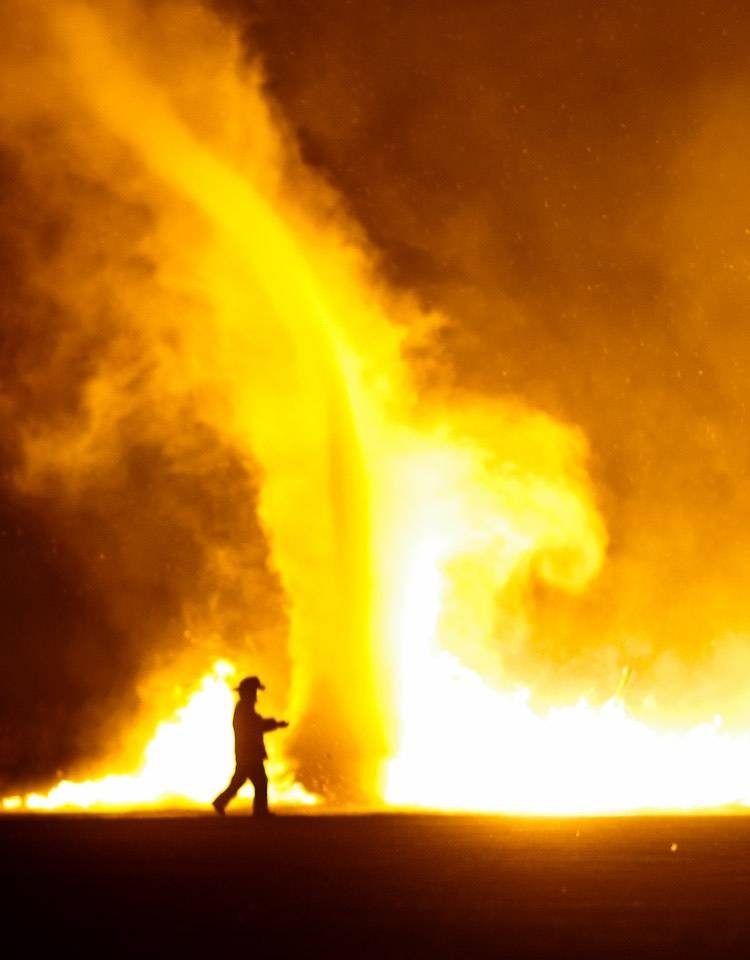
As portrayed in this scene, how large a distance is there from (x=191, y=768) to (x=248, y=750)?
419 cm

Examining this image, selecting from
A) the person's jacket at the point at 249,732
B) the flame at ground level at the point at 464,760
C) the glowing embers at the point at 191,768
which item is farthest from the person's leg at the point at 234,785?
the glowing embers at the point at 191,768

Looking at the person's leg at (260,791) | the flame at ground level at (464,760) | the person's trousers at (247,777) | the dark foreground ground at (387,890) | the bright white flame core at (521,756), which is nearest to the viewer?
the dark foreground ground at (387,890)

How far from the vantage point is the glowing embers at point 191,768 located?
21.0 metres

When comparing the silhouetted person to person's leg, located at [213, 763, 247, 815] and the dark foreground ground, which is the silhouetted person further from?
the dark foreground ground

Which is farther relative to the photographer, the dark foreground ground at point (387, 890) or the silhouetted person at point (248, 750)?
the silhouetted person at point (248, 750)

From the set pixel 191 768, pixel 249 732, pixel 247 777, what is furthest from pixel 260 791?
pixel 191 768

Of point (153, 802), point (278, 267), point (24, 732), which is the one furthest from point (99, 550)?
point (153, 802)

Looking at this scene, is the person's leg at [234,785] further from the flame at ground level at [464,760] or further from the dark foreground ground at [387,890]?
the dark foreground ground at [387,890]

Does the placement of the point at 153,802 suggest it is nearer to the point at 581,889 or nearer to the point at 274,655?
the point at 274,655

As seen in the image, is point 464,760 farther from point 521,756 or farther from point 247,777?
point 247,777

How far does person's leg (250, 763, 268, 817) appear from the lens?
17.0 m

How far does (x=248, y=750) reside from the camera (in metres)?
17.3

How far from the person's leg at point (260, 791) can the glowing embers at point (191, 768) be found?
3473 millimetres

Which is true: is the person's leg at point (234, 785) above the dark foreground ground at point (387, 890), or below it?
above
